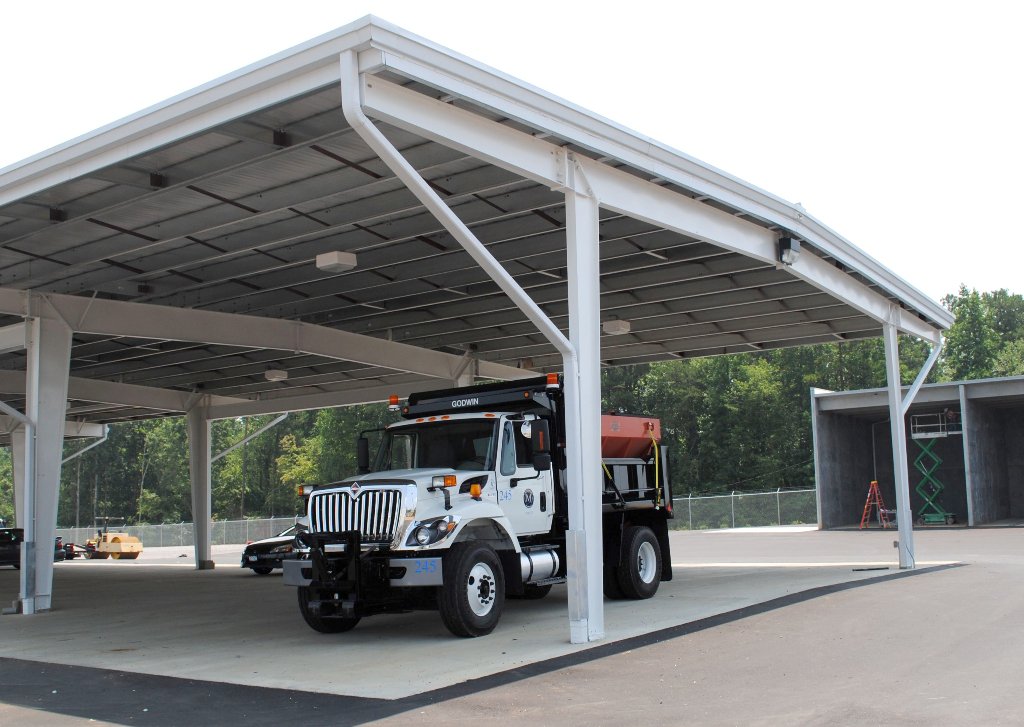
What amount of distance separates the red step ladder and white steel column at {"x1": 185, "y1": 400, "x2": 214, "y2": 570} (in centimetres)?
2243

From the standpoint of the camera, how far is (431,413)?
14.0 meters

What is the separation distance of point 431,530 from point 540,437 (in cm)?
176

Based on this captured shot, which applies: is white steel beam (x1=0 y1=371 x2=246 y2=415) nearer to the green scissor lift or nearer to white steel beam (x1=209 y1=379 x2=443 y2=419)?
white steel beam (x1=209 y1=379 x2=443 y2=419)

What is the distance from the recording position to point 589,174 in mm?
12055

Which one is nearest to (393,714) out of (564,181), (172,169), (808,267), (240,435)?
(564,181)

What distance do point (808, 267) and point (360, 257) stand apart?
7242mm

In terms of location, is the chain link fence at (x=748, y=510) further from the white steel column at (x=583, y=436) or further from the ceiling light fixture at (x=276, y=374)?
the white steel column at (x=583, y=436)

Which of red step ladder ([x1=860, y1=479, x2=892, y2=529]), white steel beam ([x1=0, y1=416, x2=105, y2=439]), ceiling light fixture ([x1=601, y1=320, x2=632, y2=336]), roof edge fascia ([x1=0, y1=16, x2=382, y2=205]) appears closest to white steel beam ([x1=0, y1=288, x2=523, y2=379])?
ceiling light fixture ([x1=601, y1=320, x2=632, y2=336])

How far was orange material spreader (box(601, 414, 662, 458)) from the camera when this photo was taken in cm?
1520

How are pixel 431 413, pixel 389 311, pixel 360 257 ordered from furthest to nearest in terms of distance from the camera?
pixel 389 311 < pixel 360 257 < pixel 431 413

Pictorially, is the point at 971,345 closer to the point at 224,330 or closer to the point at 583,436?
the point at 224,330

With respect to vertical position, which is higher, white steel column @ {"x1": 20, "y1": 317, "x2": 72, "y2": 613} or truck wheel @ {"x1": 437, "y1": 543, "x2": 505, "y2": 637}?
white steel column @ {"x1": 20, "y1": 317, "x2": 72, "y2": 613}

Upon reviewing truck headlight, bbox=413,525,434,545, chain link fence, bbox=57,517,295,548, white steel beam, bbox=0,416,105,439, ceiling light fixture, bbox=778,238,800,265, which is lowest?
chain link fence, bbox=57,517,295,548

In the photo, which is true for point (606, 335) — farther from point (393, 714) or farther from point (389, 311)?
point (393, 714)
